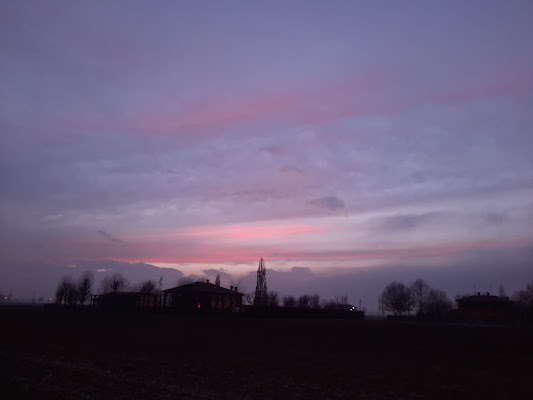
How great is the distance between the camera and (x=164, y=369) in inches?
766

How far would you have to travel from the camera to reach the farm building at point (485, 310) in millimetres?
115062

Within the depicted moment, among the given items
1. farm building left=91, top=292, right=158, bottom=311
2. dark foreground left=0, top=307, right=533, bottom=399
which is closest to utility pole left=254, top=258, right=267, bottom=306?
farm building left=91, top=292, right=158, bottom=311

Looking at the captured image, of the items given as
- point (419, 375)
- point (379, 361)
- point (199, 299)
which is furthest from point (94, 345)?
point (199, 299)

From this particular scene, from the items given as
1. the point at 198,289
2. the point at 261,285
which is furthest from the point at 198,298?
the point at 261,285

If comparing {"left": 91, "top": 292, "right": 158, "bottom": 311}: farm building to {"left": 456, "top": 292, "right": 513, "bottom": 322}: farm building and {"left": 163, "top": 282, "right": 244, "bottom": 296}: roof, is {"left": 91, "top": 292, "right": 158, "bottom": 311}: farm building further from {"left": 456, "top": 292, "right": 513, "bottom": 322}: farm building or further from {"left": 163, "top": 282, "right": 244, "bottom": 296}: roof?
{"left": 456, "top": 292, "right": 513, "bottom": 322}: farm building

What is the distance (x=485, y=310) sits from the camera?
117688mm

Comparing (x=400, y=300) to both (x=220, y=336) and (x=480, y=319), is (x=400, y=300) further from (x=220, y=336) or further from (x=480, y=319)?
(x=220, y=336)

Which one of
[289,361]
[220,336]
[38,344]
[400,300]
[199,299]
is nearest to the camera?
[289,361]

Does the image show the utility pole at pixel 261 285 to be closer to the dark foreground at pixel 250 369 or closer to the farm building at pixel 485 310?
the farm building at pixel 485 310

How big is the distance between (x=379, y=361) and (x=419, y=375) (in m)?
4.33

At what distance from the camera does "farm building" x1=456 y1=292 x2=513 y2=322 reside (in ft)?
378

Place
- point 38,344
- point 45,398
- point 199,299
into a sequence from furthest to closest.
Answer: point 199,299 < point 38,344 < point 45,398

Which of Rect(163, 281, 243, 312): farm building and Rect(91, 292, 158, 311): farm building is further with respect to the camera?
Rect(91, 292, 158, 311): farm building

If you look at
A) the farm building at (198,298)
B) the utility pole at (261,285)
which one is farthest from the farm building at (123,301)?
the utility pole at (261,285)
